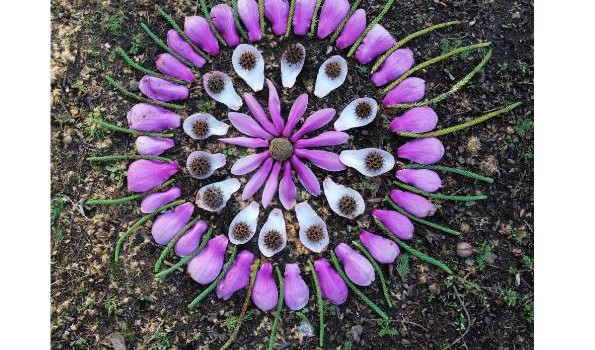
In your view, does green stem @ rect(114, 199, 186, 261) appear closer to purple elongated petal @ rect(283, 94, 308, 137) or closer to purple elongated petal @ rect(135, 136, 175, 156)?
purple elongated petal @ rect(135, 136, 175, 156)

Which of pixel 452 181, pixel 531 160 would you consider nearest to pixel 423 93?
pixel 452 181

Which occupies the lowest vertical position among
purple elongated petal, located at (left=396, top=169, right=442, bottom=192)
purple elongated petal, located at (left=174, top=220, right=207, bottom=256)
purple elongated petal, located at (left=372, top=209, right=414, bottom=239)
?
purple elongated petal, located at (left=174, top=220, right=207, bottom=256)

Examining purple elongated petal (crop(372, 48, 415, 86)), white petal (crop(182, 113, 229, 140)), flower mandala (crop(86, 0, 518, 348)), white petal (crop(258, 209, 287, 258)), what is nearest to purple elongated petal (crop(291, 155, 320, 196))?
flower mandala (crop(86, 0, 518, 348))

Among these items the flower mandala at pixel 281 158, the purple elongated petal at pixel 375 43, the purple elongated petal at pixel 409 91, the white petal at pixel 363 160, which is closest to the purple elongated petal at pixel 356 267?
the flower mandala at pixel 281 158

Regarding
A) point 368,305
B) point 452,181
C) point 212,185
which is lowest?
point 368,305

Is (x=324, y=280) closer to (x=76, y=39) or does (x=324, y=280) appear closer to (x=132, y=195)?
(x=132, y=195)
